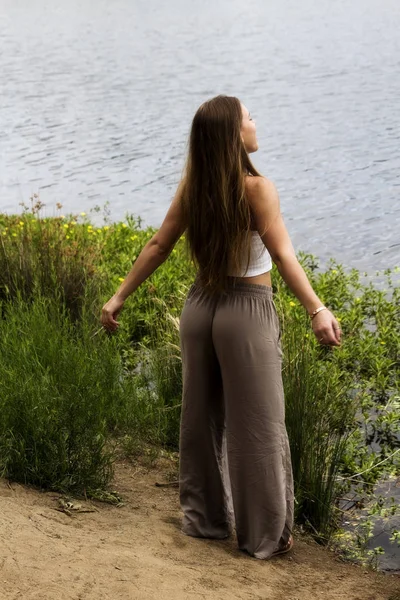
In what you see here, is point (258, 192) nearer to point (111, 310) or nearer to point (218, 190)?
point (218, 190)

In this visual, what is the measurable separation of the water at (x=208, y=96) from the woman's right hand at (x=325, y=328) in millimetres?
3786

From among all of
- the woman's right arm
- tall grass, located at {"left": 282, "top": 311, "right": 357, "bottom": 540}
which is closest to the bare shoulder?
the woman's right arm

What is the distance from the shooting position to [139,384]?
6.01 metres

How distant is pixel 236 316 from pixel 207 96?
731 inches

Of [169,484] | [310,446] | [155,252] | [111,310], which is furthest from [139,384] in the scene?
[155,252]

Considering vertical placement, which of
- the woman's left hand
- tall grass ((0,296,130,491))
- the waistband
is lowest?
tall grass ((0,296,130,491))

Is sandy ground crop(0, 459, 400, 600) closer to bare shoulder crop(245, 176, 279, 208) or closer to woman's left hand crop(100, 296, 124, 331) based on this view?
woman's left hand crop(100, 296, 124, 331)

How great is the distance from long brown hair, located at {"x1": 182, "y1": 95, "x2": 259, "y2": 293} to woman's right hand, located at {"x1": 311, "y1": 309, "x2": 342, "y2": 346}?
40cm

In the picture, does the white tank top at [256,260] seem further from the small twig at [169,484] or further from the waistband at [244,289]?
the small twig at [169,484]

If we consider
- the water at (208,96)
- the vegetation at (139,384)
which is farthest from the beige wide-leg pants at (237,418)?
the water at (208,96)

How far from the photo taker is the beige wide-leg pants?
12.8 ft

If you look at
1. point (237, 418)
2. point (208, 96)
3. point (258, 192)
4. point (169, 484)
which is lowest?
point (169, 484)

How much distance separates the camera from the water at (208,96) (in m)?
14.1

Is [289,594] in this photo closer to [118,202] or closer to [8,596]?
[8,596]
